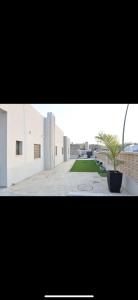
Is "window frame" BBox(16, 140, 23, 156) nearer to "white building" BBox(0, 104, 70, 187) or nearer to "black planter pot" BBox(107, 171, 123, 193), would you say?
"white building" BBox(0, 104, 70, 187)

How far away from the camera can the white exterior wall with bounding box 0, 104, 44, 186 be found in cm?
705

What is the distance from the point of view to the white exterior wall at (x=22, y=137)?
23.1 feet

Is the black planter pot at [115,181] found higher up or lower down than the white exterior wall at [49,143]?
lower down

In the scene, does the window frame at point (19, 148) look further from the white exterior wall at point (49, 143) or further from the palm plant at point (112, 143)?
the white exterior wall at point (49, 143)

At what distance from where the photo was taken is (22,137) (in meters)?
8.43

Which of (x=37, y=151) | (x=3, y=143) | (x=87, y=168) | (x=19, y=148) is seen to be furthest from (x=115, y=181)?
(x=87, y=168)

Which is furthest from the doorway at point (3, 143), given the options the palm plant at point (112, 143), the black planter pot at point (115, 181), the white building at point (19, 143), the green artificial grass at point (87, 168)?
the green artificial grass at point (87, 168)

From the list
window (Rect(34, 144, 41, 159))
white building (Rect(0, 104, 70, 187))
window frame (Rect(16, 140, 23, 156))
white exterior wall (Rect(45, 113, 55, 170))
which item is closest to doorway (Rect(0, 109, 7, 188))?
white building (Rect(0, 104, 70, 187))
